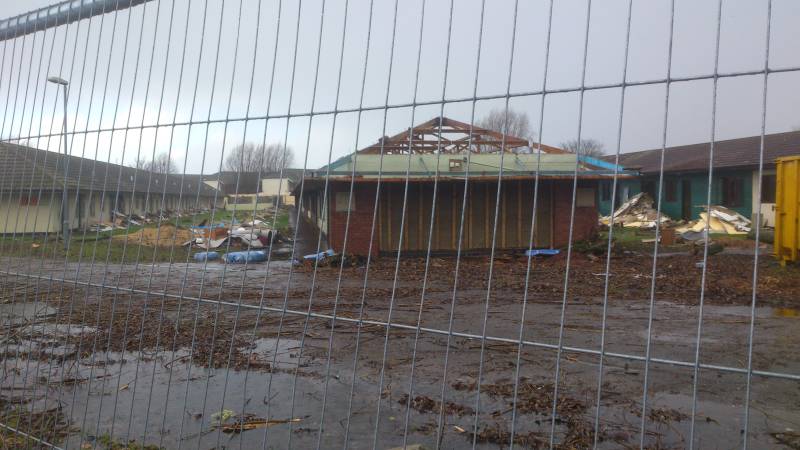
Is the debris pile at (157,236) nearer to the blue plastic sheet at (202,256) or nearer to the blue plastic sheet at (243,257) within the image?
the blue plastic sheet at (202,256)

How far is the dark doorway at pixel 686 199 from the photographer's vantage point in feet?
88.6

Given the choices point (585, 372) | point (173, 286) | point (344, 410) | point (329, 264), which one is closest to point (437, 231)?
point (329, 264)

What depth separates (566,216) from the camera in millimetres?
17875

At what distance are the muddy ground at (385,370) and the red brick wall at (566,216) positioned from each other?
7.11 metres

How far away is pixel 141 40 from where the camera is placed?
3580mm

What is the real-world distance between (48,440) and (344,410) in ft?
6.07

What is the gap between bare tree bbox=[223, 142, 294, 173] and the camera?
9.61 feet

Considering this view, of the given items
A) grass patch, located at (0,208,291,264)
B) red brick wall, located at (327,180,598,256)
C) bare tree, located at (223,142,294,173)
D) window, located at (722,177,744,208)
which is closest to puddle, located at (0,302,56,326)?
grass patch, located at (0,208,291,264)

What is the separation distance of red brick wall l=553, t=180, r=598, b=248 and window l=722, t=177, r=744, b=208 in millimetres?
10572

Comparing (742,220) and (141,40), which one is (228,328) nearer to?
(141,40)

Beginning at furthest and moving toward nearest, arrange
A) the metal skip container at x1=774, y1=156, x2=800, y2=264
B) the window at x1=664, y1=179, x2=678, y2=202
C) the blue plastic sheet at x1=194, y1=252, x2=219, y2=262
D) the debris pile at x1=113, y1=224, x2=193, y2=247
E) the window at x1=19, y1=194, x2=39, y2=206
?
the window at x1=664, y1=179, x2=678, y2=202 → the blue plastic sheet at x1=194, y1=252, x2=219, y2=262 → the metal skip container at x1=774, y1=156, x2=800, y2=264 → the window at x1=19, y1=194, x2=39, y2=206 → the debris pile at x1=113, y1=224, x2=193, y2=247

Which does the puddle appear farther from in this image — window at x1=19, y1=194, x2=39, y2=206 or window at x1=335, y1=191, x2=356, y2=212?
window at x1=335, y1=191, x2=356, y2=212

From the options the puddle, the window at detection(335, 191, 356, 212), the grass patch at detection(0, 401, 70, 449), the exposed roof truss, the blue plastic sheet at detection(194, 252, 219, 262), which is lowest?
the grass patch at detection(0, 401, 70, 449)

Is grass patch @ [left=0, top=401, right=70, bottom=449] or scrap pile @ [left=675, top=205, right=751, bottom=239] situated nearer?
grass patch @ [left=0, top=401, right=70, bottom=449]
